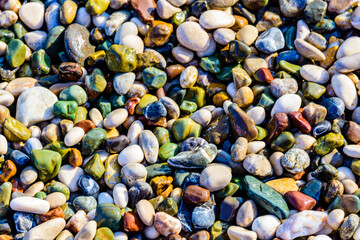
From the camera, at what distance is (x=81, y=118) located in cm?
200

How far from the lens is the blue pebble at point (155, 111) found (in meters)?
1.94

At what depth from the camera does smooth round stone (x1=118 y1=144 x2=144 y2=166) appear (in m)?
1.84

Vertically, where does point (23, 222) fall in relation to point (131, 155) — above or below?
below

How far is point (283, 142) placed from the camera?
186 cm

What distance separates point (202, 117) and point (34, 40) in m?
1.06

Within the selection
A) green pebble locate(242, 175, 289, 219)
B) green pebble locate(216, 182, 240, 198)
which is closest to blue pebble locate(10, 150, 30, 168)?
green pebble locate(216, 182, 240, 198)

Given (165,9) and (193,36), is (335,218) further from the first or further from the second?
(165,9)

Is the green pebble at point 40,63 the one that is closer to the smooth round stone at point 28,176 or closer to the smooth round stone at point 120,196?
the smooth round stone at point 28,176

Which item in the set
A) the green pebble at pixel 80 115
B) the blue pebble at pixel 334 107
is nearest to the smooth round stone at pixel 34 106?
the green pebble at pixel 80 115

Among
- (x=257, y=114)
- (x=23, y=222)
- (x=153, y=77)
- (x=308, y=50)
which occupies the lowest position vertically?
(x=23, y=222)

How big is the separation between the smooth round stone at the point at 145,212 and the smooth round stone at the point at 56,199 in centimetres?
34

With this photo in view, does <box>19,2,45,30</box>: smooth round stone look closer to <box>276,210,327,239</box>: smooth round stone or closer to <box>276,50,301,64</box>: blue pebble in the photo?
<box>276,50,301,64</box>: blue pebble

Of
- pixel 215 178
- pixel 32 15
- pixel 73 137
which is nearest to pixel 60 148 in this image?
pixel 73 137

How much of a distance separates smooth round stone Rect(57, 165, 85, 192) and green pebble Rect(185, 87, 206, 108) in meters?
0.68
